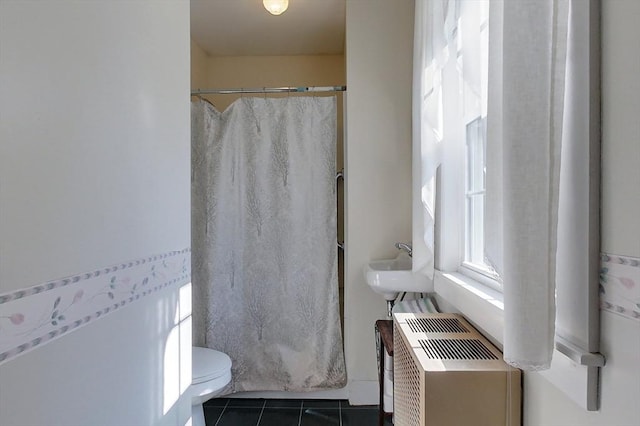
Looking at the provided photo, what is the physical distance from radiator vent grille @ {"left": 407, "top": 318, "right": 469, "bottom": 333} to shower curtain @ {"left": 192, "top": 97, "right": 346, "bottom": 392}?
1.07 metres

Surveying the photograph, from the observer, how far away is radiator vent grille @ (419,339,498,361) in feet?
3.33

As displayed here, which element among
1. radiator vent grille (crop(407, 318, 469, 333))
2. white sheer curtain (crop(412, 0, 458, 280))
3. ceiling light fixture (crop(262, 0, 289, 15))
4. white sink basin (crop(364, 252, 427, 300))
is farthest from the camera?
ceiling light fixture (crop(262, 0, 289, 15))

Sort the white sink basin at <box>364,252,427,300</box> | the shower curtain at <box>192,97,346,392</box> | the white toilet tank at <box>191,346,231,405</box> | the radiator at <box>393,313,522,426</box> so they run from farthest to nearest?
the shower curtain at <box>192,97,346,392</box>
the white sink basin at <box>364,252,427,300</box>
the white toilet tank at <box>191,346,231,405</box>
the radiator at <box>393,313,522,426</box>

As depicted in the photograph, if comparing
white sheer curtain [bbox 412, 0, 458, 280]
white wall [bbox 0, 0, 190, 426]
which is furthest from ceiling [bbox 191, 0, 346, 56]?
white wall [bbox 0, 0, 190, 426]

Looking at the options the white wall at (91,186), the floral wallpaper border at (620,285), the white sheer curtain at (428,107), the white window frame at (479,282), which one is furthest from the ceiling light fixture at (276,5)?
the floral wallpaper border at (620,285)

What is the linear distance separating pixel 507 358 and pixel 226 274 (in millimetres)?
1927

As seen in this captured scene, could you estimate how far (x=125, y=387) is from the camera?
1.01 meters

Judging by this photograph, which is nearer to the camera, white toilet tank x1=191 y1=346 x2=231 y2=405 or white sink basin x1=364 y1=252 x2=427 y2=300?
white toilet tank x1=191 y1=346 x2=231 y2=405

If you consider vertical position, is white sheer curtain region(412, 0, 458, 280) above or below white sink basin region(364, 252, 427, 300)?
above

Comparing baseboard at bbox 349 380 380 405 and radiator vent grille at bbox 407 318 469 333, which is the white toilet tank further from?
radiator vent grille at bbox 407 318 469 333

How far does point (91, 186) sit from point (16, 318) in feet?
1.03

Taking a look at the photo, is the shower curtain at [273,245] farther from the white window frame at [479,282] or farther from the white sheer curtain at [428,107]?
the white window frame at [479,282]

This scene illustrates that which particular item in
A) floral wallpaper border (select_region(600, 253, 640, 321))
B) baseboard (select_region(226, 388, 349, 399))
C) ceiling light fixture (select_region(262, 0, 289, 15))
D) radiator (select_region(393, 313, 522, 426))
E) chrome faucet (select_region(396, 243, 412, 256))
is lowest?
baseboard (select_region(226, 388, 349, 399))

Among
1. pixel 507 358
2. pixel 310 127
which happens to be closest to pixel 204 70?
pixel 310 127
